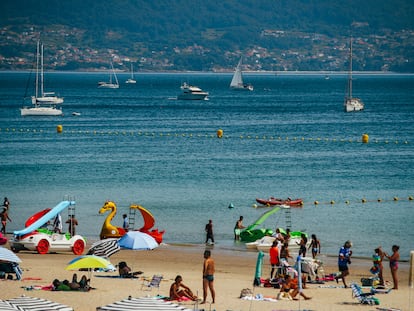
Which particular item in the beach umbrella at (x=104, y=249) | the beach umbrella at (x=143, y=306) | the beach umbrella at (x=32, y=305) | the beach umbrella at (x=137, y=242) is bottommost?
the beach umbrella at (x=32, y=305)

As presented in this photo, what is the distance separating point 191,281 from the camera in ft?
108

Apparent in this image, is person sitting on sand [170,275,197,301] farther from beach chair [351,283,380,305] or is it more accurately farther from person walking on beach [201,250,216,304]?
beach chair [351,283,380,305]

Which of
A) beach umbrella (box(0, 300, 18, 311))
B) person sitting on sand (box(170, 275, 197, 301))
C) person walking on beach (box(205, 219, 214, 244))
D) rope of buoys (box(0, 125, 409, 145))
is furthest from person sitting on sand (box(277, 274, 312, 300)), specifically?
rope of buoys (box(0, 125, 409, 145))

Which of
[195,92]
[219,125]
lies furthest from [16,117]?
[195,92]

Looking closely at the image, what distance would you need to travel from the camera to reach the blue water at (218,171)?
4809cm

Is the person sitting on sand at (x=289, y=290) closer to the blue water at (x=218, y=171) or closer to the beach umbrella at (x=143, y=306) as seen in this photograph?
the beach umbrella at (x=143, y=306)

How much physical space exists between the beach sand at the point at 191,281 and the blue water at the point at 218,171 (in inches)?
145

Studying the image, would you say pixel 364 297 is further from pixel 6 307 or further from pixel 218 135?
pixel 218 135

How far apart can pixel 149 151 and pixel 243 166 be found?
13.2m

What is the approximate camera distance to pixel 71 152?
8044 cm

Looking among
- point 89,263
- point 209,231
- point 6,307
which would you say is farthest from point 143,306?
point 209,231

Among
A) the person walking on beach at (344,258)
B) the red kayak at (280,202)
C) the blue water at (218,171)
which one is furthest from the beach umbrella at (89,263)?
the red kayak at (280,202)

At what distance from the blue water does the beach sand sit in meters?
3.68

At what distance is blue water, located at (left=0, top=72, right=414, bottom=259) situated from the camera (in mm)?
48094
